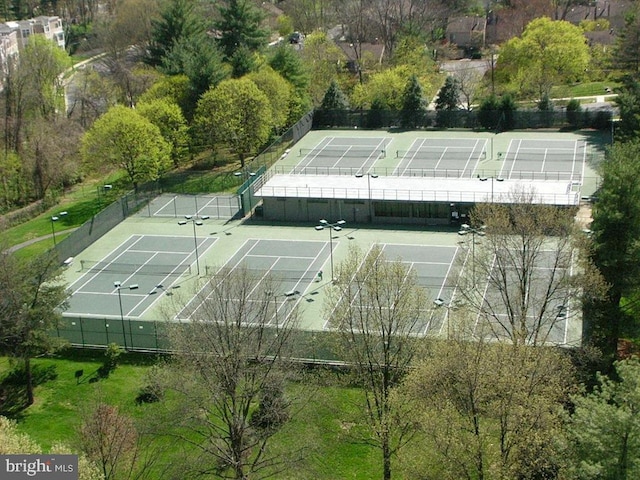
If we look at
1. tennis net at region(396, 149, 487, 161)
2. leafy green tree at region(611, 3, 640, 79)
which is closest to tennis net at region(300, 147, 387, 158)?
tennis net at region(396, 149, 487, 161)

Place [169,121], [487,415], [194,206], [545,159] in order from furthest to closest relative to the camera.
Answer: [169,121] → [545,159] → [194,206] → [487,415]

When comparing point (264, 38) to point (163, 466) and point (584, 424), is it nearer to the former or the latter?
point (163, 466)

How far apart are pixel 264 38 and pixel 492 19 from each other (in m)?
43.4

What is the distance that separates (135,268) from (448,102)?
116 ft

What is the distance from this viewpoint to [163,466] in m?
30.8

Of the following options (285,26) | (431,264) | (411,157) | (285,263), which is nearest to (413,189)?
(431,264)

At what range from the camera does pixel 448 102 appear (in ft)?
239

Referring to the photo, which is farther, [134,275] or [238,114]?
[238,114]

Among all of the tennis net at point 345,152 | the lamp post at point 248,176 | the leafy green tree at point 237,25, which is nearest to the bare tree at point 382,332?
the lamp post at point 248,176

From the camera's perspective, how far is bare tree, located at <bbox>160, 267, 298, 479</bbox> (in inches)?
1073

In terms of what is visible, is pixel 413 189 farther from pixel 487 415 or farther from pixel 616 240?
pixel 487 415

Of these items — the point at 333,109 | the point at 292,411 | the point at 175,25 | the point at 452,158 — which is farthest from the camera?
the point at 175,25

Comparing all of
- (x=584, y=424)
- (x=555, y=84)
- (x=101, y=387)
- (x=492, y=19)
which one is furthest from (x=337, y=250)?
(x=492, y=19)

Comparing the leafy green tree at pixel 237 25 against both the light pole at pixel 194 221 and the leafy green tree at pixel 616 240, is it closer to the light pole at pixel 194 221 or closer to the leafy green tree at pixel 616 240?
the light pole at pixel 194 221
